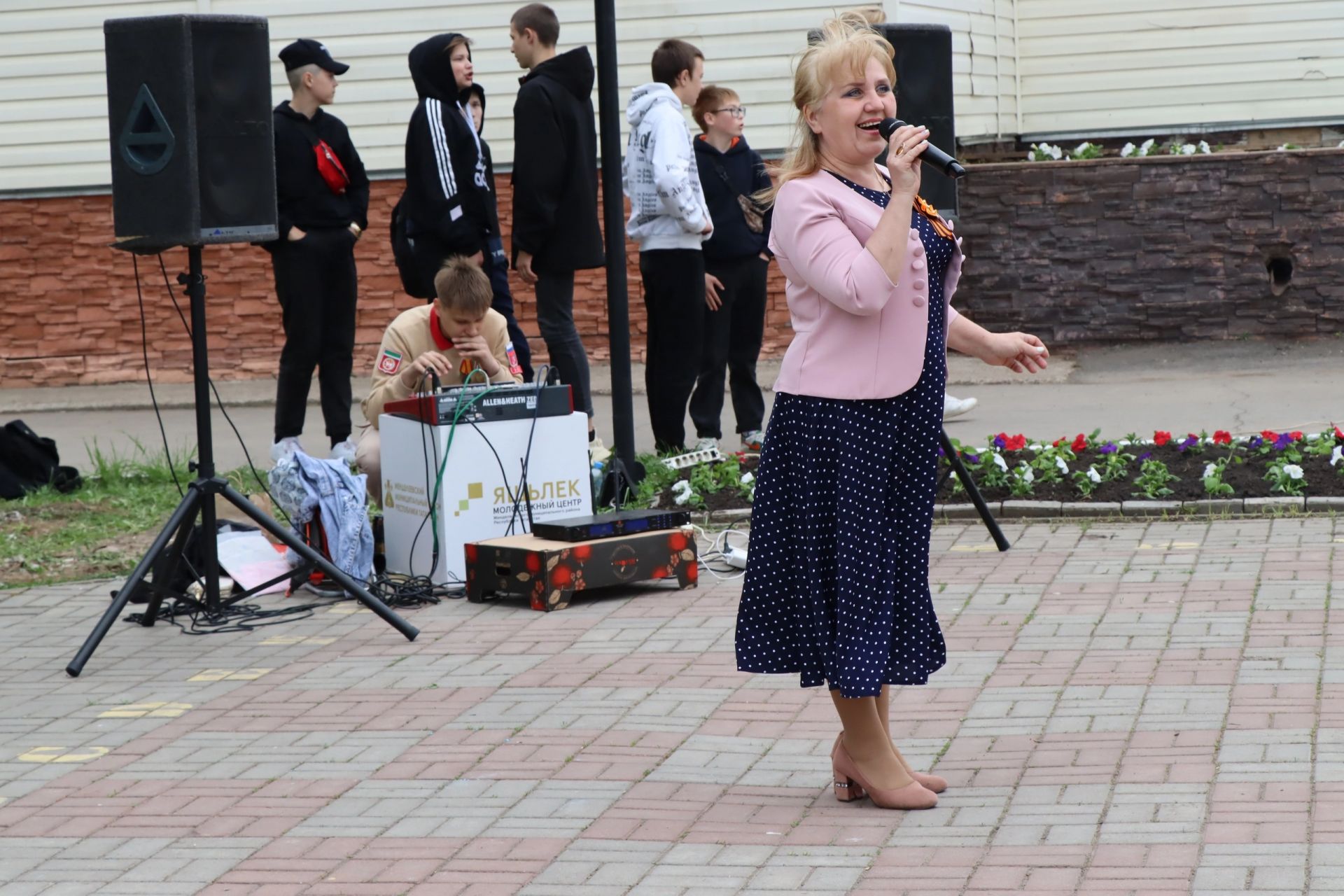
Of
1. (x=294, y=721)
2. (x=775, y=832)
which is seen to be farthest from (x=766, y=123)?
(x=775, y=832)

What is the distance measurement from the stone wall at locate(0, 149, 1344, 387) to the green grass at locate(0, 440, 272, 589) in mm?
3098

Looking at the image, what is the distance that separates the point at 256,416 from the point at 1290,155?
7459 mm

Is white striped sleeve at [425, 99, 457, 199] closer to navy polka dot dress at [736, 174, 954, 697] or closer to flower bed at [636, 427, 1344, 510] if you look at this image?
flower bed at [636, 427, 1344, 510]

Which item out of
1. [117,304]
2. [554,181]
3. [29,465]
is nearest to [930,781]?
[554,181]

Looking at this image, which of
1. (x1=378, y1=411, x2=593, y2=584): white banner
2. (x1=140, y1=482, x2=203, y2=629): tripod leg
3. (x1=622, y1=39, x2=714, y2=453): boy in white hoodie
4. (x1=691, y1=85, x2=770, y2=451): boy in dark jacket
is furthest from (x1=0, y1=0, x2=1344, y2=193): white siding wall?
(x1=140, y1=482, x2=203, y2=629): tripod leg

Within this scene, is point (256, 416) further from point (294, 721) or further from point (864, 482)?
point (864, 482)

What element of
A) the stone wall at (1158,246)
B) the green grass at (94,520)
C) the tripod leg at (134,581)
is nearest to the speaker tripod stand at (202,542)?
the tripod leg at (134,581)

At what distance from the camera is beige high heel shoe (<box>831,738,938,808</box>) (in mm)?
4562

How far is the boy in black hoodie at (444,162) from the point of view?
9.05 meters

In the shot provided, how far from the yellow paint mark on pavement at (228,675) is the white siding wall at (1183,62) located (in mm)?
10390

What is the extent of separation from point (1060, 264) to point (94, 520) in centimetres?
726

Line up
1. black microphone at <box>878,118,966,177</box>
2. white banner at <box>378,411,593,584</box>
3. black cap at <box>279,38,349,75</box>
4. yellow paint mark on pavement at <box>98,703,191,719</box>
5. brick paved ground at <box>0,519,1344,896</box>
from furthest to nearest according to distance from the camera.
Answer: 1. black cap at <box>279,38,349,75</box>
2. white banner at <box>378,411,593,584</box>
3. yellow paint mark on pavement at <box>98,703,191,719</box>
4. black microphone at <box>878,118,966,177</box>
5. brick paved ground at <box>0,519,1344,896</box>

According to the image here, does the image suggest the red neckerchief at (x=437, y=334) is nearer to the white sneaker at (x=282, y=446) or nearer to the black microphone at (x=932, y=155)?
the white sneaker at (x=282, y=446)

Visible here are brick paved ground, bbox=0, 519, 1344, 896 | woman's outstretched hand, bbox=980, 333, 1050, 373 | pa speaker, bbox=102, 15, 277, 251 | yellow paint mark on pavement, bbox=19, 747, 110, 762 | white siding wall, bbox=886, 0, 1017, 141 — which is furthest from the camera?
white siding wall, bbox=886, 0, 1017, 141
